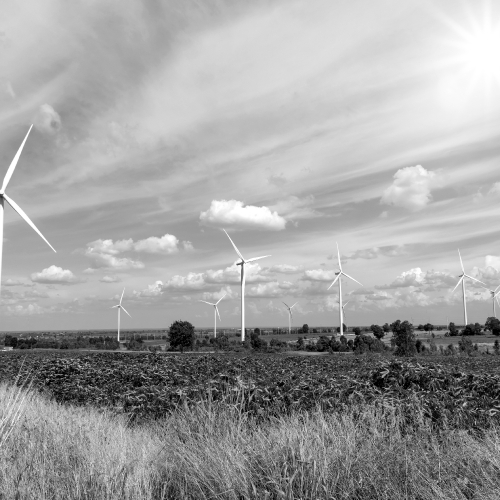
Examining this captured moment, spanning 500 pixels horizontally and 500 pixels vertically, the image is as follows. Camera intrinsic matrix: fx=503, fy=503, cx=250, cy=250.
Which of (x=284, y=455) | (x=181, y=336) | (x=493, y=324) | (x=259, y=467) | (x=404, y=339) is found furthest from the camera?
(x=493, y=324)

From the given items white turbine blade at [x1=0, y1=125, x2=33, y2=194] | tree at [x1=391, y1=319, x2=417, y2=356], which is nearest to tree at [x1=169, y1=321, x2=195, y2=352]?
tree at [x1=391, y1=319, x2=417, y2=356]

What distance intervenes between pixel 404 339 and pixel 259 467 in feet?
212

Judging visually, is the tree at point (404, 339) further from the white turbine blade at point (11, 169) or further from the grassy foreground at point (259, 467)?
the grassy foreground at point (259, 467)

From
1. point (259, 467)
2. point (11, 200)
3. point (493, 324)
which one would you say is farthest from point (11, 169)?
point (493, 324)

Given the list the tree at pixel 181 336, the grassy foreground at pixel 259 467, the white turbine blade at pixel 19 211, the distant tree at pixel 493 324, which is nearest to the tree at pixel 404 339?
the tree at pixel 181 336

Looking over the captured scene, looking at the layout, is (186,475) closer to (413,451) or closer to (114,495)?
(114,495)

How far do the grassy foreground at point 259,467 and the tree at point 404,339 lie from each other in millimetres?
57350

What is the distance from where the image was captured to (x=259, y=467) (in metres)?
8.13

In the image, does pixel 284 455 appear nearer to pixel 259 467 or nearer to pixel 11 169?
pixel 259 467

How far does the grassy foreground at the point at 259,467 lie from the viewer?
768cm

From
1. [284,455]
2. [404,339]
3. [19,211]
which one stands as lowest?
[284,455]

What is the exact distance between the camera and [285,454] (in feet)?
27.9

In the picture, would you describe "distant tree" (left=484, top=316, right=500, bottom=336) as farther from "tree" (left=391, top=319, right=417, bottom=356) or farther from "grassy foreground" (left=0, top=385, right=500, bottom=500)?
"grassy foreground" (left=0, top=385, right=500, bottom=500)

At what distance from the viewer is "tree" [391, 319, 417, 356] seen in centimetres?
6519
